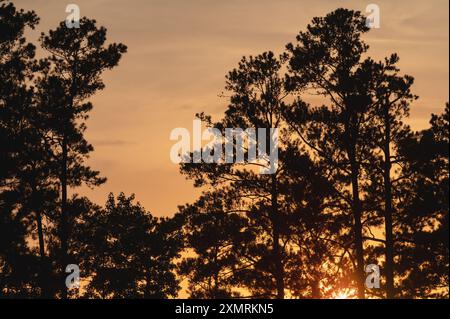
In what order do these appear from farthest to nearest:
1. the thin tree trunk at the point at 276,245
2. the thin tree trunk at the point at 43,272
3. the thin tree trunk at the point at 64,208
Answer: the thin tree trunk at the point at 43,272, the thin tree trunk at the point at 64,208, the thin tree trunk at the point at 276,245

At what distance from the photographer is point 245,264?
30.2 m

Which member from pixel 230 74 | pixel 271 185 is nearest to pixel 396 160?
pixel 271 185

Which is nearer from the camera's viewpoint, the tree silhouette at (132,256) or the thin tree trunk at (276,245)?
the thin tree trunk at (276,245)

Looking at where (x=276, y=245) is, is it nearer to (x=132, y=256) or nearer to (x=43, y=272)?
(x=43, y=272)

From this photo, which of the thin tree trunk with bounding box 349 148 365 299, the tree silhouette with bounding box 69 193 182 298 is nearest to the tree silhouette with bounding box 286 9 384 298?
the thin tree trunk with bounding box 349 148 365 299

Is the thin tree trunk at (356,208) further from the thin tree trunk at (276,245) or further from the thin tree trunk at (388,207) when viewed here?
the thin tree trunk at (276,245)

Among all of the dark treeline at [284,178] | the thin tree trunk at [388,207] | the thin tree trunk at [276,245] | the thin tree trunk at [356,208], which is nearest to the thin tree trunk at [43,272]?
the dark treeline at [284,178]

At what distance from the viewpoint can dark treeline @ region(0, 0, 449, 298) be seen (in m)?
Answer: 26.8

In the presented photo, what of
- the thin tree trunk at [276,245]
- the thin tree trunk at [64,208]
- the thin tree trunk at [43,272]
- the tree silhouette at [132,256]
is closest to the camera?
the thin tree trunk at [276,245]

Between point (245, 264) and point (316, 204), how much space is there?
425 centimetres

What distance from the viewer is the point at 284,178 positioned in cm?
2830

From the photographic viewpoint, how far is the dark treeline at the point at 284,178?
87.9 ft
